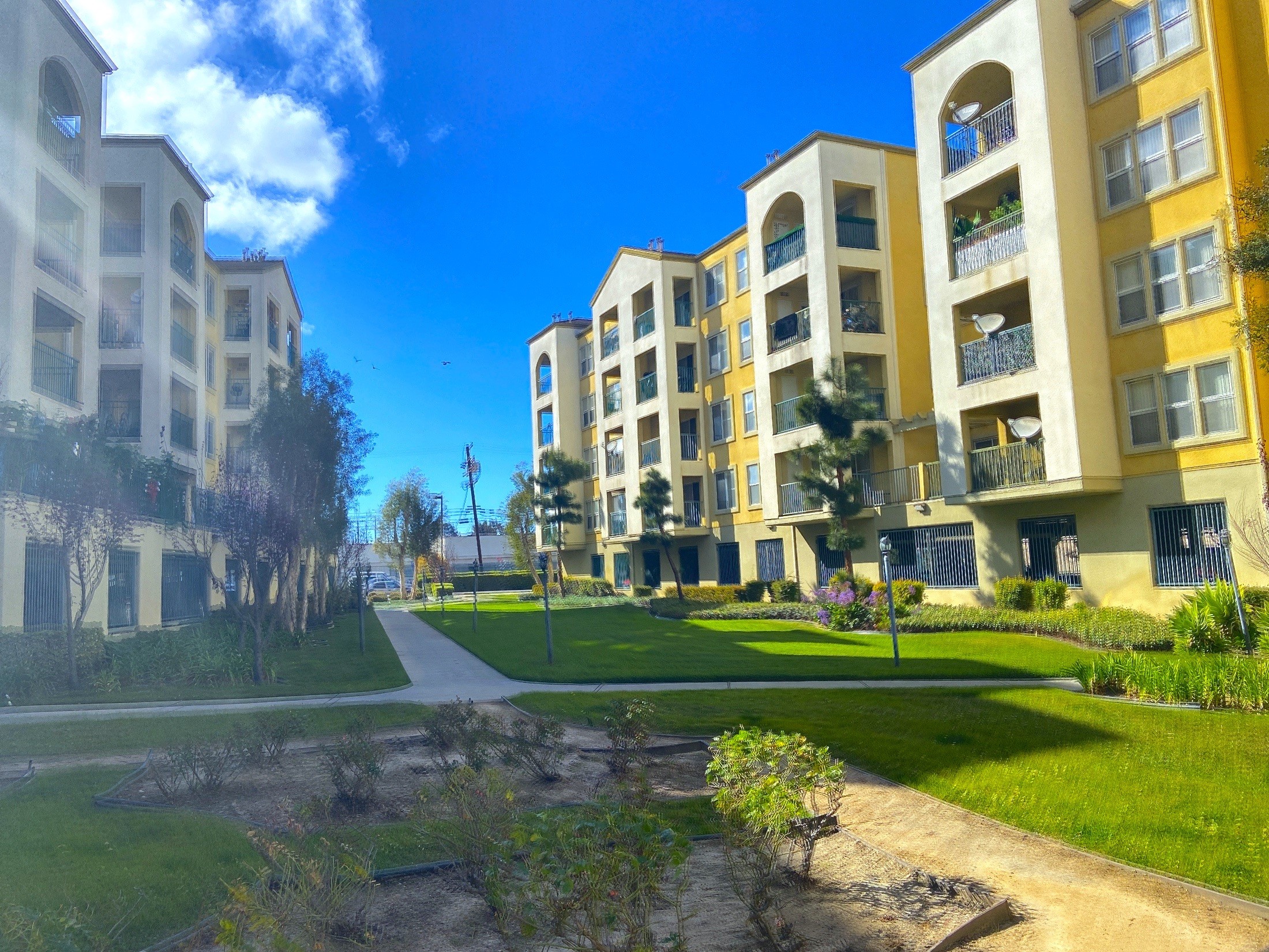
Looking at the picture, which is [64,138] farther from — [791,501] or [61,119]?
[791,501]

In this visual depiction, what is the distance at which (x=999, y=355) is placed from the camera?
23688 millimetres

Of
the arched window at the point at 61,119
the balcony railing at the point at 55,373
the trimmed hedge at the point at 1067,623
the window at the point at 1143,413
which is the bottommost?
the trimmed hedge at the point at 1067,623

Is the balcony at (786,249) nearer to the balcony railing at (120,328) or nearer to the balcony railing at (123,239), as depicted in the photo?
the balcony railing at (123,239)

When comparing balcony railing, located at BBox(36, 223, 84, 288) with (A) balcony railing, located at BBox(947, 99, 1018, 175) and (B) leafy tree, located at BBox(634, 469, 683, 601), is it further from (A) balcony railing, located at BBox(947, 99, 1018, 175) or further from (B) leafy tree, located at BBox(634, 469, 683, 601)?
(A) balcony railing, located at BBox(947, 99, 1018, 175)

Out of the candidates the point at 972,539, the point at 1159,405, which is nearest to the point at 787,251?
the point at 972,539

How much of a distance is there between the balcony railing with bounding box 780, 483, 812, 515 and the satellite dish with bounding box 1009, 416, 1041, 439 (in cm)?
943

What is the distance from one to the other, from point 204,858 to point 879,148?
3117 centimetres

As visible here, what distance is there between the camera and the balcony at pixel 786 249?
31.7 m

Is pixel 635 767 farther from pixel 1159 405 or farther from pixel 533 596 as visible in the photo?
pixel 533 596

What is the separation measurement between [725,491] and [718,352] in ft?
20.4

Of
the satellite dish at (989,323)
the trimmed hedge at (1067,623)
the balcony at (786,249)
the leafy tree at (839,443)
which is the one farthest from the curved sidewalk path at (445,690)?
the balcony at (786,249)

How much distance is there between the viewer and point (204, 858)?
7.03 metres

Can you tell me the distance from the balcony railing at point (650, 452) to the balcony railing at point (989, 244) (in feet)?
61.5

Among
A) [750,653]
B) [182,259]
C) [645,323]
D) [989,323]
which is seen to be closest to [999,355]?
[989,323]
